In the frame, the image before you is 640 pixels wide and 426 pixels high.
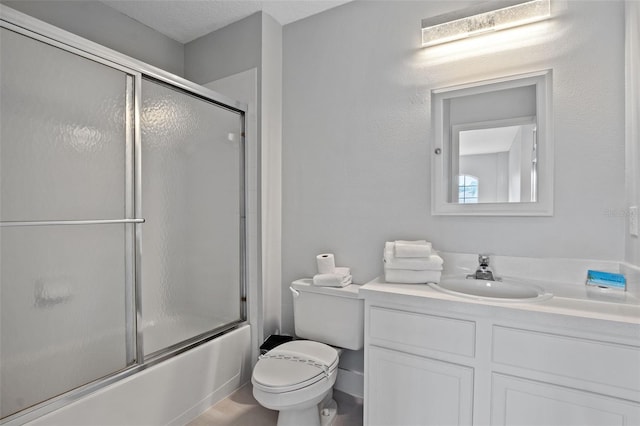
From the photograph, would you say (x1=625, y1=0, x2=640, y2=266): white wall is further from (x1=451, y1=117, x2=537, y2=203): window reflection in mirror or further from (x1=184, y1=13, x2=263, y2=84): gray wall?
(x1=184, y1=13, x2=263, y2=84): gray wall

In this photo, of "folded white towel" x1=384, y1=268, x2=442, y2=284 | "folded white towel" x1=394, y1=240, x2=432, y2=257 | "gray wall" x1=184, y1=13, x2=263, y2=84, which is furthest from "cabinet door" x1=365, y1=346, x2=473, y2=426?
"gray wall" x1=184, y1=13, x2=263, y2=84

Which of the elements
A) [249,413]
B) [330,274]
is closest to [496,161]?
[330,274]

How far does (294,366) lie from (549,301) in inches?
44.6

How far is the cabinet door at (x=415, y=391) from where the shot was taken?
1.28 metres

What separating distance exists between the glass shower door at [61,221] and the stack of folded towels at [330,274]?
1.00 metres

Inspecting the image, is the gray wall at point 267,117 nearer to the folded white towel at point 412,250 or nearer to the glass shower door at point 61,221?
the glass shower door at point 61,221

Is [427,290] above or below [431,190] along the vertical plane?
below

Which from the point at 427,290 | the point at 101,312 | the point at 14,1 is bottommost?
the point at 101,312

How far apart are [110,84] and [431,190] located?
5.59ft

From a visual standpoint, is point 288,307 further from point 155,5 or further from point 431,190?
point 155,5

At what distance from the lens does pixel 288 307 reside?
2.19 meters

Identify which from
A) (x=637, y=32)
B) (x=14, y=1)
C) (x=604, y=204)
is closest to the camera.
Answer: (x=637, y=32)

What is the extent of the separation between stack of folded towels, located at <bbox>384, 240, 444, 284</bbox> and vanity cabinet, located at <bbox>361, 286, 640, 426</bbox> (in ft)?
0.57

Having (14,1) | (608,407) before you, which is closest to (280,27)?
(14,1)
